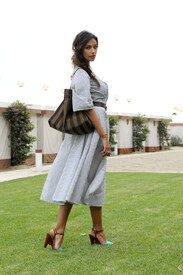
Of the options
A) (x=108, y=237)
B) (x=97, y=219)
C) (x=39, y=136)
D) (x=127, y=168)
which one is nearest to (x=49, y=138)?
(x=39, y=136)

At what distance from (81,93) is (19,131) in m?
10.9

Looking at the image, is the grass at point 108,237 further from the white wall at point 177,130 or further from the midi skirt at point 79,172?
the white wall at point 177,130

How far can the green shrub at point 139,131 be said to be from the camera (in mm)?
22188

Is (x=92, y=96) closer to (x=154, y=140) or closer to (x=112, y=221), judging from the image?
(x=112, y=221)

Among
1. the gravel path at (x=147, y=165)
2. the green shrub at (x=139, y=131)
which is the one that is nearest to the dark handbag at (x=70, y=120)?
the gravel path at (x=147, y=165)

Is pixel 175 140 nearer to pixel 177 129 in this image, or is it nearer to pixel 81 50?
pixel 177 129

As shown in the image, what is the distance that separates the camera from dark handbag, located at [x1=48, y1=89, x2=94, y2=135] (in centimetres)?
279

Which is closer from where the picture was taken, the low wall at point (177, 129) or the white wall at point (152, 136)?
the white wall at point (152, 136)

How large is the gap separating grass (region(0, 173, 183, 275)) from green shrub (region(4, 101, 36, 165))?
757cm

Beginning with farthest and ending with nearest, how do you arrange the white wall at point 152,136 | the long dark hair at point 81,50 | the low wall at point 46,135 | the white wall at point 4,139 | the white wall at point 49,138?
the white wall at point 152,136, the white wall at point 49,138, the low wall at point 46,135, the white wall at point 4,139, the long dark hair at point 81,50

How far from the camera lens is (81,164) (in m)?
2.78

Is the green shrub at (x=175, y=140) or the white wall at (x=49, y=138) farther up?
the white wall at (x=49, y=138)

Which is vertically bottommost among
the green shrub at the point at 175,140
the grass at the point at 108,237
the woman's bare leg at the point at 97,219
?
the green shrub at the point at 175,140

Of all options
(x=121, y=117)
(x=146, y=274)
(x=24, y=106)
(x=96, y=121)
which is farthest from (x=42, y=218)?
(x=121, y=117)
